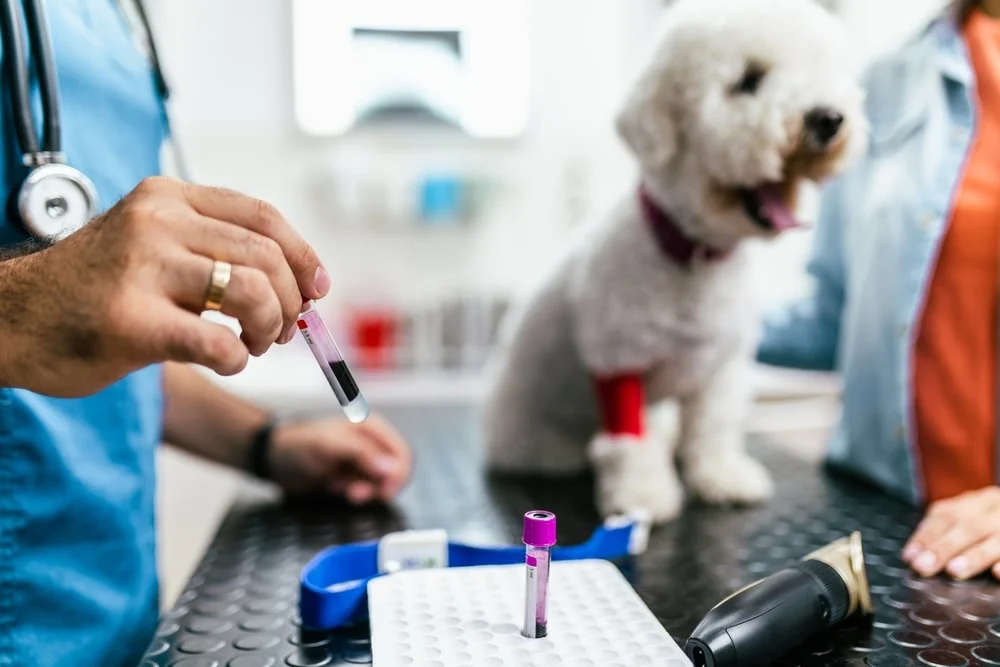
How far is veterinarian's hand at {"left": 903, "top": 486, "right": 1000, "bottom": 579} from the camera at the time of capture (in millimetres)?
667

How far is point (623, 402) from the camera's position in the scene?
0.86 meters

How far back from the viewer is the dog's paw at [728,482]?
0.91 m

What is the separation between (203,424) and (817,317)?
89 cm

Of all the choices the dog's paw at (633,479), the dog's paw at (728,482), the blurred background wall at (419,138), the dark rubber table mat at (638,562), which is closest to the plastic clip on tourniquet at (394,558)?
the dark rubber table mat at (638,562)

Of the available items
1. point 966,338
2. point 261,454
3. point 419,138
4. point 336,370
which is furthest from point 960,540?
point 419,138

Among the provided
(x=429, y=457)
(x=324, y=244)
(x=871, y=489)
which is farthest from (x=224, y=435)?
(x=324, y=244)

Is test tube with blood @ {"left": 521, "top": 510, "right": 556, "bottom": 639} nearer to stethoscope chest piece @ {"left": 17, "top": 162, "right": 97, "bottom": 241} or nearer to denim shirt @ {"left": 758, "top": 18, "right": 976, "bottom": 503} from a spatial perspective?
stethoscope chest piece @ {"left": 17, "top": 162, "right": 97, "bottom": 241}

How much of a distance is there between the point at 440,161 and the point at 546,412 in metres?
1.35

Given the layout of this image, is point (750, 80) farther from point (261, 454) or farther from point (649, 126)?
point (261, 454)

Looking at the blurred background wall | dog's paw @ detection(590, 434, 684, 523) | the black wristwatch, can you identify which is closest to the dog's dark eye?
dog's paw @ detection(590, 434, 684, 523)

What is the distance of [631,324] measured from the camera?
0.83 metres

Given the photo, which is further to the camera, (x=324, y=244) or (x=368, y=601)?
(x=324, y=244)

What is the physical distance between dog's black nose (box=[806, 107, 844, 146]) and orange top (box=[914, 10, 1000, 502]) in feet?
0.73

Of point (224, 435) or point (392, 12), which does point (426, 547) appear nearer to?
point (224, 435)
